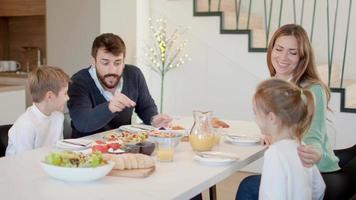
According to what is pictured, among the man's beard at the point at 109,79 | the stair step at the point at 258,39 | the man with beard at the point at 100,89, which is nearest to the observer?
the man with beard at the point at 100,89

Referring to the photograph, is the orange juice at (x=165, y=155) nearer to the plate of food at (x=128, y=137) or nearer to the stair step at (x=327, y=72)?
the plate of food at (x=128, y=137)

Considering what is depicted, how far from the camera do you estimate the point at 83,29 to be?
195 inches

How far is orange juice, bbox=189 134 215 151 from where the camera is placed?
222 cm

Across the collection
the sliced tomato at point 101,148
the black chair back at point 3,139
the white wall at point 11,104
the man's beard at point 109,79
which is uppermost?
the man's beard at point 109,79

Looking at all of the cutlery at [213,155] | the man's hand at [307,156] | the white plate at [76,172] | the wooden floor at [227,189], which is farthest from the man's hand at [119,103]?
the wooden floor at [227,189]

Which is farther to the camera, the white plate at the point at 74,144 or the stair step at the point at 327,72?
the stair step at the point at 327,72

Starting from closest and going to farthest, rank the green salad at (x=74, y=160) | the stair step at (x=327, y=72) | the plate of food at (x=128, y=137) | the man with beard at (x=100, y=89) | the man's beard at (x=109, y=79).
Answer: the green salad at (x=74, y=160)
the plate of food at (x=128, y=137)
the man with beard at (x=100, y=89)
the man's beard at (x=109, y=79)
the stair step at (x=327, y=72)

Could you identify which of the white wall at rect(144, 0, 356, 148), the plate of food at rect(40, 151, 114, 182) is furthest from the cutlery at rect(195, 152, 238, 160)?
the white wall at rect(144, 0, 356, 148)

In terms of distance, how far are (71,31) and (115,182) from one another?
3.55 metres

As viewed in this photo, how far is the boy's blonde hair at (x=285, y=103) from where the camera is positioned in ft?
6.33

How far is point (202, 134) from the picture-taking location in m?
2.22

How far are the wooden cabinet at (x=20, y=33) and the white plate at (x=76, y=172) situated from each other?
4.32 meters

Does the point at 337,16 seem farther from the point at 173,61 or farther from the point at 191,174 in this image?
the point at 191,174

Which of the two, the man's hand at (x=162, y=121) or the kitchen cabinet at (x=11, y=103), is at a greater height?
the man's hand at (x=162, y=121)
